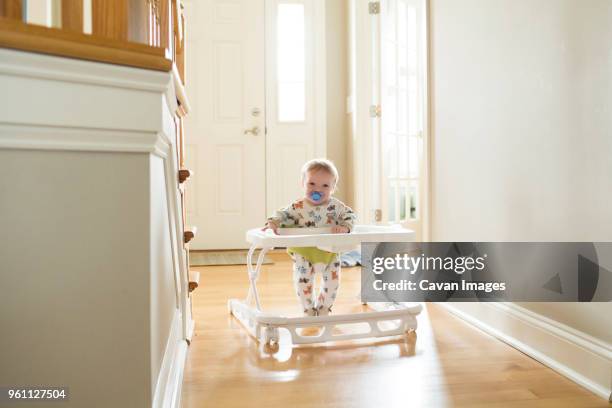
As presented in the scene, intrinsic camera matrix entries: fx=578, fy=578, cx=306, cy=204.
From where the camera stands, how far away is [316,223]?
7.12 ft

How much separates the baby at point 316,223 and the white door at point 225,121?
87.9 inches

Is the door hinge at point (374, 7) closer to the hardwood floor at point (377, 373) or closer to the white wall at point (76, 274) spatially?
the hardwood floor at point (377, 373)

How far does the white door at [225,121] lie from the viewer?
14.2 ft

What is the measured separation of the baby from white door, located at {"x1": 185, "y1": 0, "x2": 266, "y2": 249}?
223 centimetres

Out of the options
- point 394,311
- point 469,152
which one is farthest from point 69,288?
point 469,152

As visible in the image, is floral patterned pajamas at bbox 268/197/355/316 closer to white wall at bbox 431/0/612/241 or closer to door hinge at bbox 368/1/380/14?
white wall at bbox 431/0/612/241

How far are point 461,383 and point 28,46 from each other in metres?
1.24

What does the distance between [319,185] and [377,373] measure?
2.63 ft

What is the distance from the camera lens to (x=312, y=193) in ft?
7.09

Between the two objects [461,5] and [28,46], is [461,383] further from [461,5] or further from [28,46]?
[461,5]

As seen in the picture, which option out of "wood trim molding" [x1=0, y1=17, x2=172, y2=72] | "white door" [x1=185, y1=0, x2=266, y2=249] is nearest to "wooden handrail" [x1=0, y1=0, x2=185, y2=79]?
"wood trim molding" [x1=0, y1=17, x2=172, y2=72]

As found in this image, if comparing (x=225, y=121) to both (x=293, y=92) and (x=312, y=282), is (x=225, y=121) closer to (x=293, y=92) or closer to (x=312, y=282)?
(x=293, y=92)

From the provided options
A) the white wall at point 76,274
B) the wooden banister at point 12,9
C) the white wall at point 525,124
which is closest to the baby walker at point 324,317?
the white wall at point 525,124

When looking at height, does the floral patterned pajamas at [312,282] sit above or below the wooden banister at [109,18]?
below
